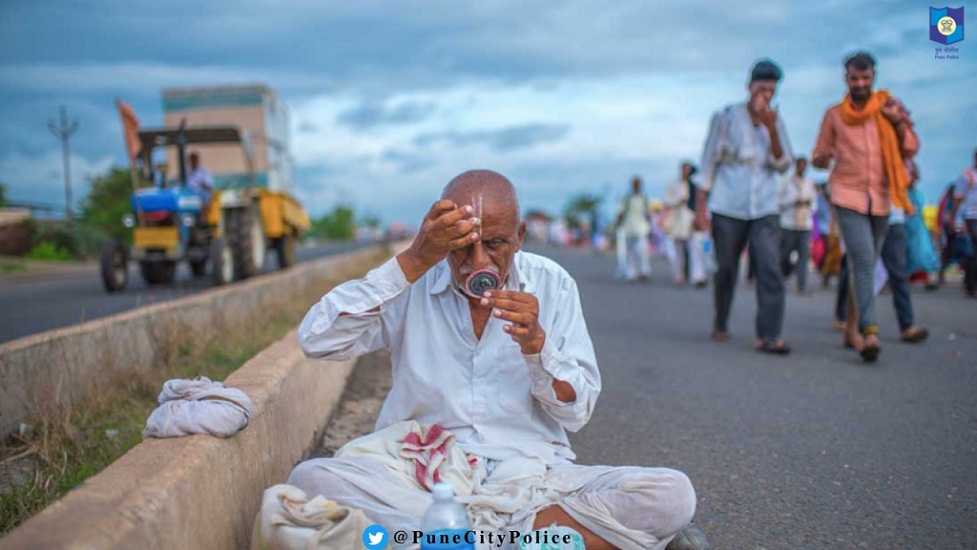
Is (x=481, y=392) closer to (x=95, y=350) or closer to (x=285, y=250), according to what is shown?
(x=95, y=350)

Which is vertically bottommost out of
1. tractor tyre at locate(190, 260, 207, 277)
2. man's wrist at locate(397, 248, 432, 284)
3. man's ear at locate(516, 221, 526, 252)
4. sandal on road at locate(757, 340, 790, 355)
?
sandal on road at locate(757, 340, 790, 355)

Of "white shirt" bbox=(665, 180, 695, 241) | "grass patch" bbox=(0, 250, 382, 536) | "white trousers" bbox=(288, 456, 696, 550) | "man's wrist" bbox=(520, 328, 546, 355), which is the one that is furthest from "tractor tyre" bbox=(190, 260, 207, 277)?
"man's wrist" bbox=(520, 328, 546, 355)

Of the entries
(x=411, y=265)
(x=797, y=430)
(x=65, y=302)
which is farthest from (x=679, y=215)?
(x=411, y=265)

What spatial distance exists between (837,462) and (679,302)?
7839 mm

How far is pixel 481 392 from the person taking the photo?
110 inches

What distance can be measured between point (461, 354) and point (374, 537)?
2.32 feet

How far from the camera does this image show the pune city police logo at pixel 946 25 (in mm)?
5641

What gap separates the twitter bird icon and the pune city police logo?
16.9ft

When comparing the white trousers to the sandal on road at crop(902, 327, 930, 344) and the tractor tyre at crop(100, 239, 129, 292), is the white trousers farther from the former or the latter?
the tractor tyre at crop(100, 239, 129, 292)

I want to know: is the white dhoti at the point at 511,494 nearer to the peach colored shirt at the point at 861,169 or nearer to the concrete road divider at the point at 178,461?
the concrete road divider at the point at 178,461

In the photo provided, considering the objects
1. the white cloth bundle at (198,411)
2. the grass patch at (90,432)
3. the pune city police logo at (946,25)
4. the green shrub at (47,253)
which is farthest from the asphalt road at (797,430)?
the green shrub at (47,253)

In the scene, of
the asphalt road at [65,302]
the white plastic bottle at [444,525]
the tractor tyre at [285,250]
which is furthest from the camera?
the tractor tyre at [285,250]

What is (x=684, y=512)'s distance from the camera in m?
2.48

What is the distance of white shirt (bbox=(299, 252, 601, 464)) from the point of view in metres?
2.72
